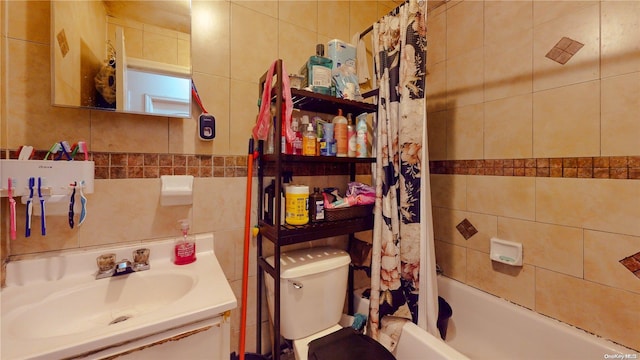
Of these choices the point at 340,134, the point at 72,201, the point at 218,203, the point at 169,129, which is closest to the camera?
the point at 72,201

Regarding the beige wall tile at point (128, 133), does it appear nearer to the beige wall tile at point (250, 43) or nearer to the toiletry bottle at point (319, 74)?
the beige wall tile at point (250, 43)

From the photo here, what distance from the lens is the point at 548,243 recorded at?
1248mm

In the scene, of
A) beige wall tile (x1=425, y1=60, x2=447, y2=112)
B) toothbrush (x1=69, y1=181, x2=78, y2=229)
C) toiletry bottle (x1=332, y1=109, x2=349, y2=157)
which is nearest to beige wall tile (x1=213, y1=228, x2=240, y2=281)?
toothbrush (x1=69, y1=181, x2=78, y2=229)

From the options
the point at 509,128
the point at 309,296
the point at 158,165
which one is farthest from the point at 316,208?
the point at 509,128

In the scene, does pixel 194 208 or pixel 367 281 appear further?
pixel 367 281

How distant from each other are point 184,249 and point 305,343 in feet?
2.26

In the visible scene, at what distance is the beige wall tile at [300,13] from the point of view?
1308mm

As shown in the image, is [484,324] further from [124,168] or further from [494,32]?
[124,168]

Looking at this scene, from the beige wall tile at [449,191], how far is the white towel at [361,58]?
2.93ft

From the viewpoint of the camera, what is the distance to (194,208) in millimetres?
1091

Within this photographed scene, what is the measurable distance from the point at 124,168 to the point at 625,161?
2.09 meters

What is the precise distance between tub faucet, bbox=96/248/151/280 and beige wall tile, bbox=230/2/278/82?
873 mm

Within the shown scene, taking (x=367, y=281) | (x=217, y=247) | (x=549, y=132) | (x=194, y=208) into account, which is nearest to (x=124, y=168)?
(x=194, y=208)

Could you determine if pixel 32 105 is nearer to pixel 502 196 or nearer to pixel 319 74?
pixel 319 74
